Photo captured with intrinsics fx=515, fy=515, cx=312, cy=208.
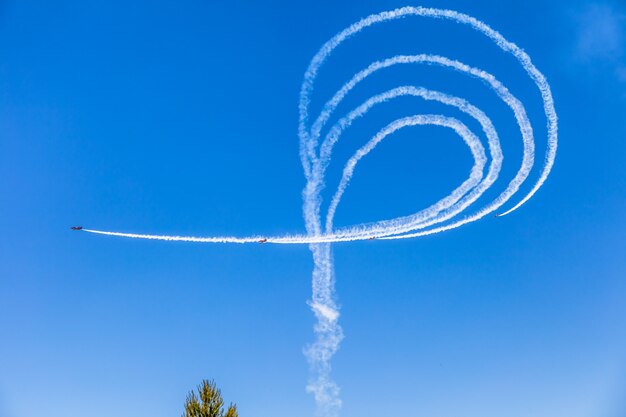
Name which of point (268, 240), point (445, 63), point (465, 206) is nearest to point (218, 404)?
point (268, 240)

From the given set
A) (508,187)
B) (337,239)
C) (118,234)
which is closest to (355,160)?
(337,239)

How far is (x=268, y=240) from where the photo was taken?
152 ft

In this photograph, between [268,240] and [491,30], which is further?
[268,240]

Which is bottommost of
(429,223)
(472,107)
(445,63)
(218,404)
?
(218,404)

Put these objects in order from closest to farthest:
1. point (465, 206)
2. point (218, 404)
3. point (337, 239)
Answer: point (218, 404) → point (465, 206) → point (337, 239)

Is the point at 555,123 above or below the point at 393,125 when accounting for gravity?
below

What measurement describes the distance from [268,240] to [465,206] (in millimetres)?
17206

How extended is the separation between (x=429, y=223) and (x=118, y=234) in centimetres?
2690

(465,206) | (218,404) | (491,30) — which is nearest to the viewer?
(218,404)

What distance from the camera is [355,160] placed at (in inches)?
1716

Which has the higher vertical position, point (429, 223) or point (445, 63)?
point (445, 63)

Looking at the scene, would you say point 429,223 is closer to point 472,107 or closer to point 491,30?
point 472,107

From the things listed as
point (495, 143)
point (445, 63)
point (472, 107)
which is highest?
point (445, 63)

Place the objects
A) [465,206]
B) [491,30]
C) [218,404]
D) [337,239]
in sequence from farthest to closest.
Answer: [337,239], [465,206], [491,30], [218,404]
